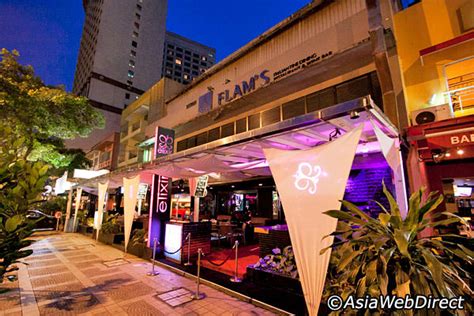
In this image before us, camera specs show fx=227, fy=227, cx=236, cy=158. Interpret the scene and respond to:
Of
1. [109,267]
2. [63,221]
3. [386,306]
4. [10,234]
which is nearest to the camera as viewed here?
[386,306]

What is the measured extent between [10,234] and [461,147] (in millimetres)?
9962

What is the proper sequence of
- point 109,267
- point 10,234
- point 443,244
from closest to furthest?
1. point 443,244
2. point 10,234
3. point 109,267

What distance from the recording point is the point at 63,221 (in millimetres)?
19062

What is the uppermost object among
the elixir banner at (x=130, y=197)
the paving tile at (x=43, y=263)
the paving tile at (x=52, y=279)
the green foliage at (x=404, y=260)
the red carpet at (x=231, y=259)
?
the elixir banner at (x=130, y=197)

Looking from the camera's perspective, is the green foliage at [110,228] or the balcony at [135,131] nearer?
the green foliage at [110,228]

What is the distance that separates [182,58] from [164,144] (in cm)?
8998

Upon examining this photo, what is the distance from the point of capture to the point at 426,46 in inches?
275

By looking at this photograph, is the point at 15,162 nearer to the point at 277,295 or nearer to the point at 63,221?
the point at 277,295

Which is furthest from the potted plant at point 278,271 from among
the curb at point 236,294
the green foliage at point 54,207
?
the green foliage at point 54,207

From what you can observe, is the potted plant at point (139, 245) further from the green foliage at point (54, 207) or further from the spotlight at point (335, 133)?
the green foliage at point (54, 207)

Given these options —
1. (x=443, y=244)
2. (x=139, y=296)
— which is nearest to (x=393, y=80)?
(x=443, y=244)

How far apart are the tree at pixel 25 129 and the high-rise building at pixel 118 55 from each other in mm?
27163

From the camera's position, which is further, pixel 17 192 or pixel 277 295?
pixel 277 295

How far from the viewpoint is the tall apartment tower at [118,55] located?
4512 cm
